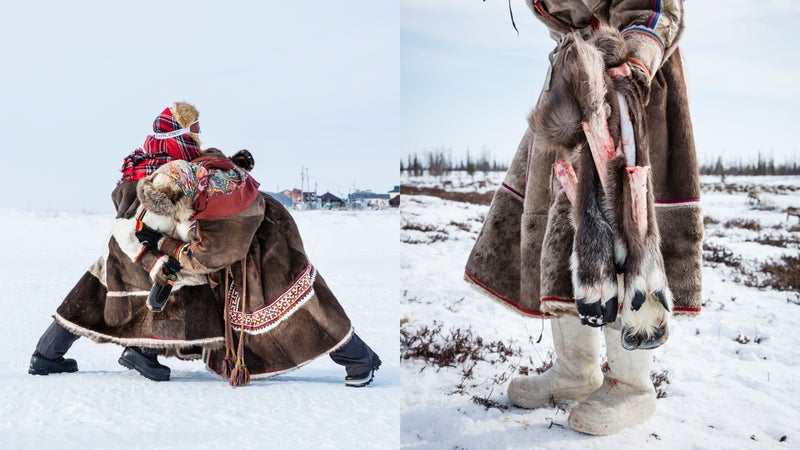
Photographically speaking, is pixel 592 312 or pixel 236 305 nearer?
pixel 592 312

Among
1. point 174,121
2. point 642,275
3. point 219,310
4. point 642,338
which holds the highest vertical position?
point 174,121

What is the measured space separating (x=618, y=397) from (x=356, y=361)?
129cm

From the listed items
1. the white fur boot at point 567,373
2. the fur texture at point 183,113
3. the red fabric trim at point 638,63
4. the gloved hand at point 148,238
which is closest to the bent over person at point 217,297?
the gloved hand at point 148,238

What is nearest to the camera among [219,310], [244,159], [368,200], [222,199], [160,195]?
[160,195]

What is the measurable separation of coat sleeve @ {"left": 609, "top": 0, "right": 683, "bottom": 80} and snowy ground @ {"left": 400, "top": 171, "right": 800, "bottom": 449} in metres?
1.42

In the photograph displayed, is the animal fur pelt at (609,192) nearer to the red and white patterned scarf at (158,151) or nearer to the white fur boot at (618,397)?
the white fur boot at (618,397)

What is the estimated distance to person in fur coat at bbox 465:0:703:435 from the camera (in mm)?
1977

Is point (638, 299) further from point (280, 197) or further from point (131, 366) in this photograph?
point (131, 366)

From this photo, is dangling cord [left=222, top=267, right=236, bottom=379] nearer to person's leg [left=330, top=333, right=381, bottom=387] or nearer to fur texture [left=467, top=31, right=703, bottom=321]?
person's leg [left=330, top=333, right=381, bottom=387]

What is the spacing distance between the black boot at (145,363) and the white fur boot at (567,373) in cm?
176

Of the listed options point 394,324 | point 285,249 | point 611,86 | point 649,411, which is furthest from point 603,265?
point 394,324

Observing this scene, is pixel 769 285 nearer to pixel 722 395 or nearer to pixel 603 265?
pixel 722 395

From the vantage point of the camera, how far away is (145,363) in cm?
322

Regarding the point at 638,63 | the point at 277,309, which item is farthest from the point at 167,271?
the point at 638,63
